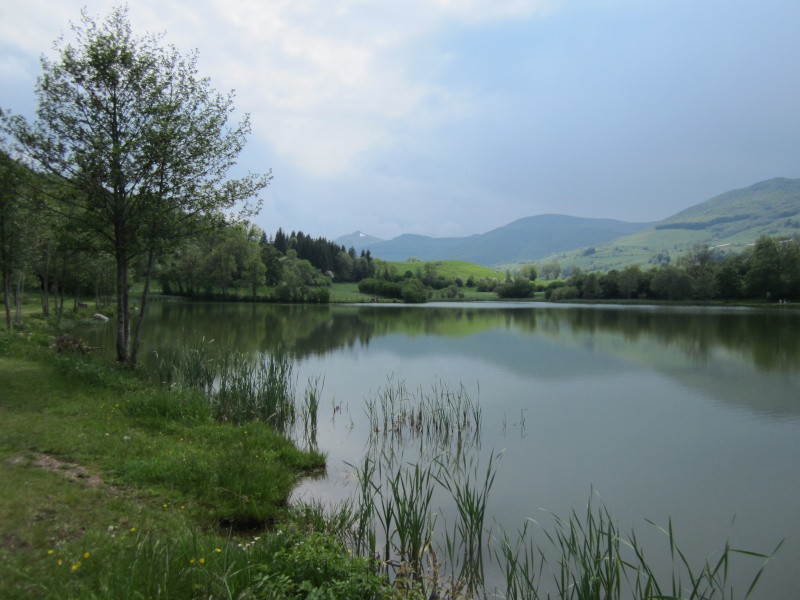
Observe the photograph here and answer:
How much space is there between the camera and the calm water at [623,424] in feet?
26.8

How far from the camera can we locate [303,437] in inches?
470

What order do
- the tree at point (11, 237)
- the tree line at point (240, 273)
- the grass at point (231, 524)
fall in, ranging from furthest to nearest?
the tree line at point (240, 273) → the tree at point (11, 237) → the grass at point (231, 524)

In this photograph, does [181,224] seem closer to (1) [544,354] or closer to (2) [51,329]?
(2) [51,329]

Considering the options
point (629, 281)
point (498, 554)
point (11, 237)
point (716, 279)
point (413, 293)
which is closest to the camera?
point (498, 554)

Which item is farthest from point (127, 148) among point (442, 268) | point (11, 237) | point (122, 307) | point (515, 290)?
point (442, 268)

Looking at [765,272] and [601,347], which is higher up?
[765,272]

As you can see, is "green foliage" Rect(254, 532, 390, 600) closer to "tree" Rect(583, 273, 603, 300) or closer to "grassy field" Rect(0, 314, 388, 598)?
"grassy field" Rect(0, 314, 388, 598)

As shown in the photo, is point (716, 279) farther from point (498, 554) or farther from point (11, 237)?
point (11, 237)

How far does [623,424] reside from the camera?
13898 mm

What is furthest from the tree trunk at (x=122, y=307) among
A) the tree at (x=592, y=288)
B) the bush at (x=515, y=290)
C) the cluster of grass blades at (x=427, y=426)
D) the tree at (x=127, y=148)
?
the bush at (x=515, y=290)

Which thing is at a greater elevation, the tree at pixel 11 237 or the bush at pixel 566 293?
Answer: the tree at pixel 11 237


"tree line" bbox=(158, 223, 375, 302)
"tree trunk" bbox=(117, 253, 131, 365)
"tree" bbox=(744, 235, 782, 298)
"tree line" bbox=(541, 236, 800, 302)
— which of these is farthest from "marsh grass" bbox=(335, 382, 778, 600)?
Result: "tree line" bbox=(541, 236, 800, 302)

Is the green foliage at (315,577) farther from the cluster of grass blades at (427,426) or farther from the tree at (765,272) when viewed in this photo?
the tree at (765,272)

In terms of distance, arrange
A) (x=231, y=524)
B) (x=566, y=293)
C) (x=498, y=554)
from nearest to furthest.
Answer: (x=231, y=524) < (x=498, y=554) < (x=566, y=293)
